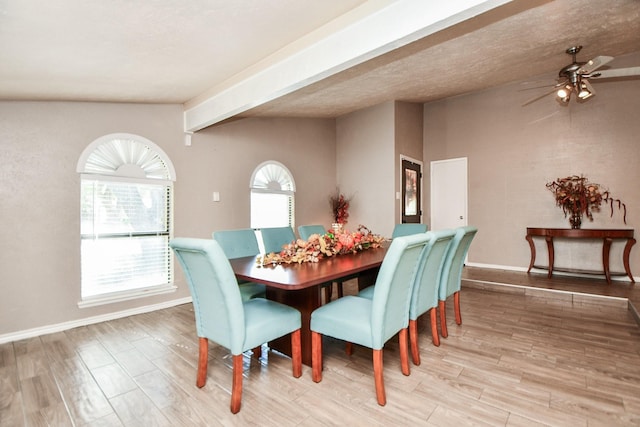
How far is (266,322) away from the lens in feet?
6.25

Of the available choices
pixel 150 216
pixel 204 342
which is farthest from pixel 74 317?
pixel 204 342

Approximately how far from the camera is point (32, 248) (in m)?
2.92

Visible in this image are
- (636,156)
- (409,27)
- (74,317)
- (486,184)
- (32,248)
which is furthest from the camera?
(486,184)

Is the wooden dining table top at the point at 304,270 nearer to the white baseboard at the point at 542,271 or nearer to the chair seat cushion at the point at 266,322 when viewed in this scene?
the chair seat cushion at the point at 266,322

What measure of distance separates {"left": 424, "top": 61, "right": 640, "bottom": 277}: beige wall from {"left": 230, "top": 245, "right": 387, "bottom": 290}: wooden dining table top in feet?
12.4

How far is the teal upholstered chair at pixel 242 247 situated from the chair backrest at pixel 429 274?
1.33 meters

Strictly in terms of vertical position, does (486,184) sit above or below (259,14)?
below

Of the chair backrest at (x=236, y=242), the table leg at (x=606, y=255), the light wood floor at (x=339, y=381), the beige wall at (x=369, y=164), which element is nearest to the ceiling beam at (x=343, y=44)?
the chair backrest at (x=236, y=242)

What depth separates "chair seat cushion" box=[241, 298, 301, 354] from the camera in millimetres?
1829

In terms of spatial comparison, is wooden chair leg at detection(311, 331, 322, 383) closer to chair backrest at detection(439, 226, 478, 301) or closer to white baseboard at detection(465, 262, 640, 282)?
chair backrest at detection(439, 226, 478, 301)

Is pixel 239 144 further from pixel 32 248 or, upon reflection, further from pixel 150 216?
pixel 32 248

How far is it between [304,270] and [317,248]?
52cm

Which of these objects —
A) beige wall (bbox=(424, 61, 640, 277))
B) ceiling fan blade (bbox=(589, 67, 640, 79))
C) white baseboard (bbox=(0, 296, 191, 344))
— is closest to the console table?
beige wall (bbox=(424, 61, 640, 277))

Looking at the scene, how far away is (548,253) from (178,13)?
561cm
